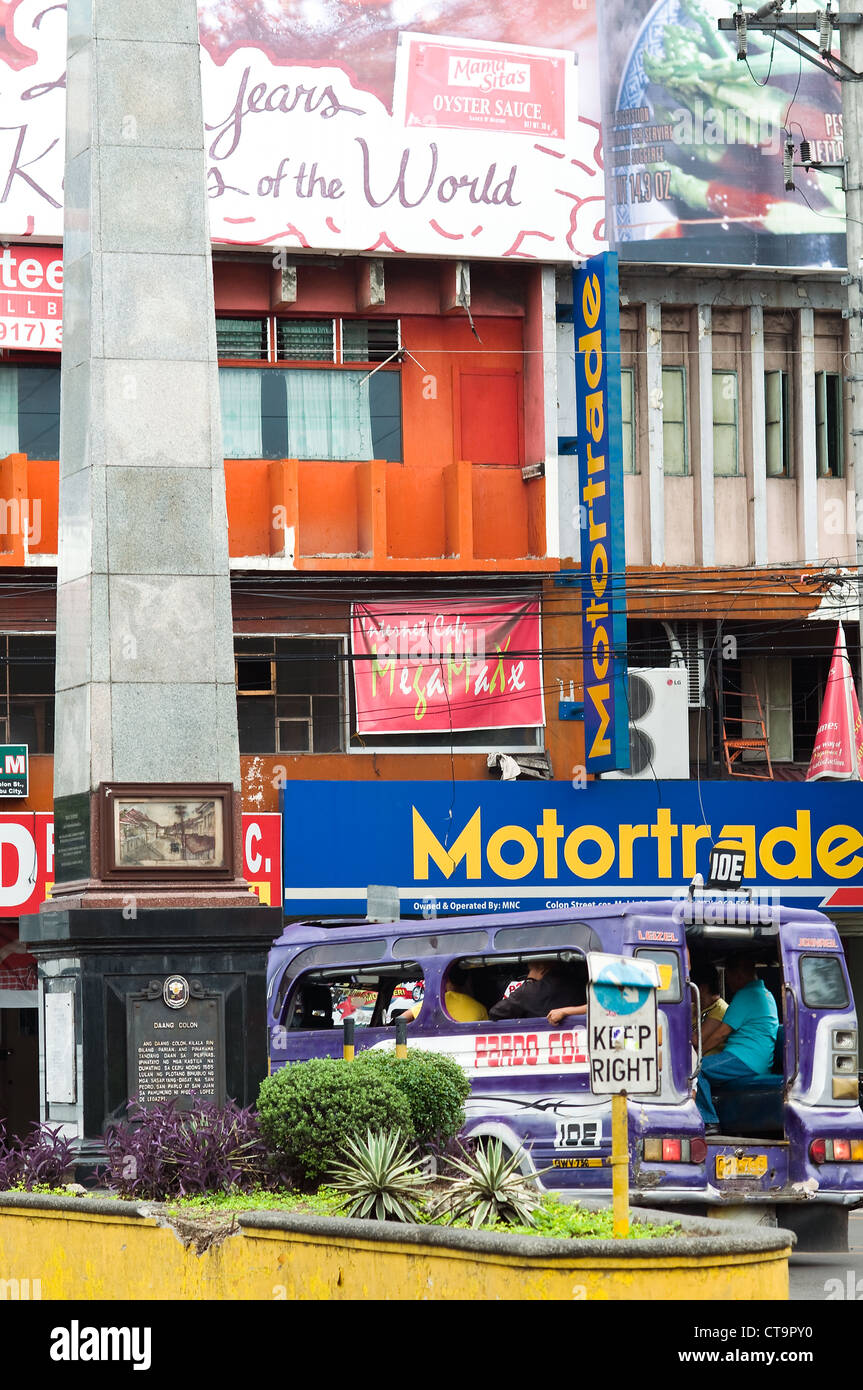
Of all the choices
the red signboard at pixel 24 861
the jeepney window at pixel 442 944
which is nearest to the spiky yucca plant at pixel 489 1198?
the jeepney window at pixel 442 944

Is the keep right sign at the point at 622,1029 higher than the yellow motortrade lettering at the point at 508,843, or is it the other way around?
the yellow motortrade lettering at the point at 508,843

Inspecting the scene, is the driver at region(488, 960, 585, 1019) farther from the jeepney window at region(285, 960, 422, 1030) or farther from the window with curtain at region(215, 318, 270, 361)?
the window with curtain at region(215, 318, 270, 361)

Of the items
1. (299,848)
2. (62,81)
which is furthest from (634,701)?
(62,81)

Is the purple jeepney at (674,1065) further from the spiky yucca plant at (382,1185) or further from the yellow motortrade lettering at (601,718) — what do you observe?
the yellow motortrade lettering at (601,718)

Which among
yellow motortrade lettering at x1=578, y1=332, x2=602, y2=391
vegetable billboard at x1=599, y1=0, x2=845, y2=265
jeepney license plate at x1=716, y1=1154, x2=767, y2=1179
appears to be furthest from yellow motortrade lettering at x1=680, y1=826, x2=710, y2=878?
jeepney license plate at x1=716, y1=1154, x2=767, y2=1179

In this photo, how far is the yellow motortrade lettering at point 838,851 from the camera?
1146 inches

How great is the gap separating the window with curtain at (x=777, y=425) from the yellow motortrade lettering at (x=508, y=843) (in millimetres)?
6801

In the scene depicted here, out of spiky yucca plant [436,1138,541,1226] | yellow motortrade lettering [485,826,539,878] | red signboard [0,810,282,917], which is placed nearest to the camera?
spiky yucca plant [436,1138,541,1226]

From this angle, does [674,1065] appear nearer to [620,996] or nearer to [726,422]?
[620,996]

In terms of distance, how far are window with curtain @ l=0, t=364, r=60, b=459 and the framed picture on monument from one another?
15.1 m

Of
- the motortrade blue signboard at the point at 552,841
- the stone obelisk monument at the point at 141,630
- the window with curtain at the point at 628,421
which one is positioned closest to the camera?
the stone obelisk monument at the point at 141,630

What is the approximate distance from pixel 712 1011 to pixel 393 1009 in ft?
9.12

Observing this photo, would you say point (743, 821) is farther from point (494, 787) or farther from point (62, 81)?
point (62, 81)

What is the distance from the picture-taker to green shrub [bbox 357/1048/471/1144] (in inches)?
481
